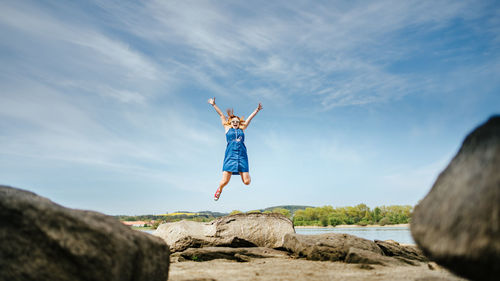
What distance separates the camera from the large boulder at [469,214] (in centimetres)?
259

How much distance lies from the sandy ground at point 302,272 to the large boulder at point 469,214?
104 inches

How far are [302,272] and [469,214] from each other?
4064mm

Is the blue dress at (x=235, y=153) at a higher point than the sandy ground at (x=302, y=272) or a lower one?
higher

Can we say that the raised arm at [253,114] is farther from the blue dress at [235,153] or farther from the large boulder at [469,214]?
the large boulder at [469,214]

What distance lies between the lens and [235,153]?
13.5 m

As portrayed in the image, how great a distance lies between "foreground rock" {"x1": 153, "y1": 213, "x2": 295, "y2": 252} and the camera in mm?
10391

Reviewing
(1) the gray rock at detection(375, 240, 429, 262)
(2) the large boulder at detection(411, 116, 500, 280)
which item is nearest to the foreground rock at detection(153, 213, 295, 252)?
(1) the gray rock at detection(375, 240, 429, 262)

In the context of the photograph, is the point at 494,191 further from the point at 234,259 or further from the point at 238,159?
the point at 238,159

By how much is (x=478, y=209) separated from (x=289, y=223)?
29.2 ft

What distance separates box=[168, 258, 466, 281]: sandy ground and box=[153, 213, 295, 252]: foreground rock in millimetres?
2944

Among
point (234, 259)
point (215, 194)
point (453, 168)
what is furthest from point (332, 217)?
point (453, 168)

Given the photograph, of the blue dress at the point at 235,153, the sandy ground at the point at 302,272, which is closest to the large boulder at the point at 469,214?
the sandy ground at the point at 302,272

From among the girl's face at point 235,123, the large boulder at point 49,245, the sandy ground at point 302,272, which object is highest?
the girl's face at point 235,123

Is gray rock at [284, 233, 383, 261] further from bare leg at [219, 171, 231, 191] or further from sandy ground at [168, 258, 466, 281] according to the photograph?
bare leg at [219, 171, 231, 191]
